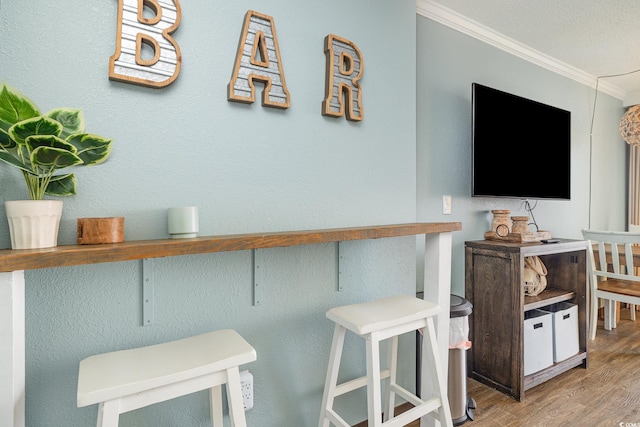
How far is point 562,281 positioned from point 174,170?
259 cm

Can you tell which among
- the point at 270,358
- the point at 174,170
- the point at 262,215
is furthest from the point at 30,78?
the point at 270,358

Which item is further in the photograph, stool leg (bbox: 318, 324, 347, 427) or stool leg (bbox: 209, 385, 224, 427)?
stool leg (bbox: 318, 324, 347, 427)

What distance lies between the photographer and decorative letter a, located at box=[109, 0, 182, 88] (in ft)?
3.53

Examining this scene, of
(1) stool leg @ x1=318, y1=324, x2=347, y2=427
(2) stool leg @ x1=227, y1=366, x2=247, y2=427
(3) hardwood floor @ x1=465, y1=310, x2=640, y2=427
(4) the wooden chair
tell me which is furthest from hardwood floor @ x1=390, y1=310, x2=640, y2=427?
(2) stool leg @ x1=227, y1=366, x2=247, y2=427

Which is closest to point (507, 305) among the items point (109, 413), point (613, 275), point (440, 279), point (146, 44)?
point (440, 279)

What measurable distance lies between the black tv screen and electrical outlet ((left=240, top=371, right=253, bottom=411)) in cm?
164

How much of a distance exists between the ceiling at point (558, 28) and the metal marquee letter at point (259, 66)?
120cm

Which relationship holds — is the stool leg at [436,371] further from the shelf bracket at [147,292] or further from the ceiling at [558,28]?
the ceiling at [558,28]

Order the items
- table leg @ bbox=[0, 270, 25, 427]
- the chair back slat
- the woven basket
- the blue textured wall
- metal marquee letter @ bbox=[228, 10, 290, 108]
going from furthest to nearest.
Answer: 1. the chair back slat
2. the woven basket
3. metal marquee letter @ bbox=[228, 10, 290, 108]
4. the blue textured wall
5. table leg @ bbox=[0, 270, 25, 427]

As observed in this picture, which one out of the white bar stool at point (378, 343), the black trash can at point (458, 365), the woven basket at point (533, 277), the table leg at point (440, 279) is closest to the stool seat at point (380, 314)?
the white bar stool at point (378, 343)

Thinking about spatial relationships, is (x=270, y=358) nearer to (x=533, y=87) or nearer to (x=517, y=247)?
(x=517, y=247)

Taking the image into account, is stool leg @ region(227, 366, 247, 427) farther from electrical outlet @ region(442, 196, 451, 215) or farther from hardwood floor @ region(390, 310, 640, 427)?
electrical outlet @ region(442, 196, 451, 215)

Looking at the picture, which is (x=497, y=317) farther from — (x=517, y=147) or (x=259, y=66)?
(x=259, y=66)

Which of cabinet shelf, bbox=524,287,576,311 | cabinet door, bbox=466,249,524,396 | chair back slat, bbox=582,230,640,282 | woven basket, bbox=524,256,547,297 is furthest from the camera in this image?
chair back slat, bbox=582,230,640,282
